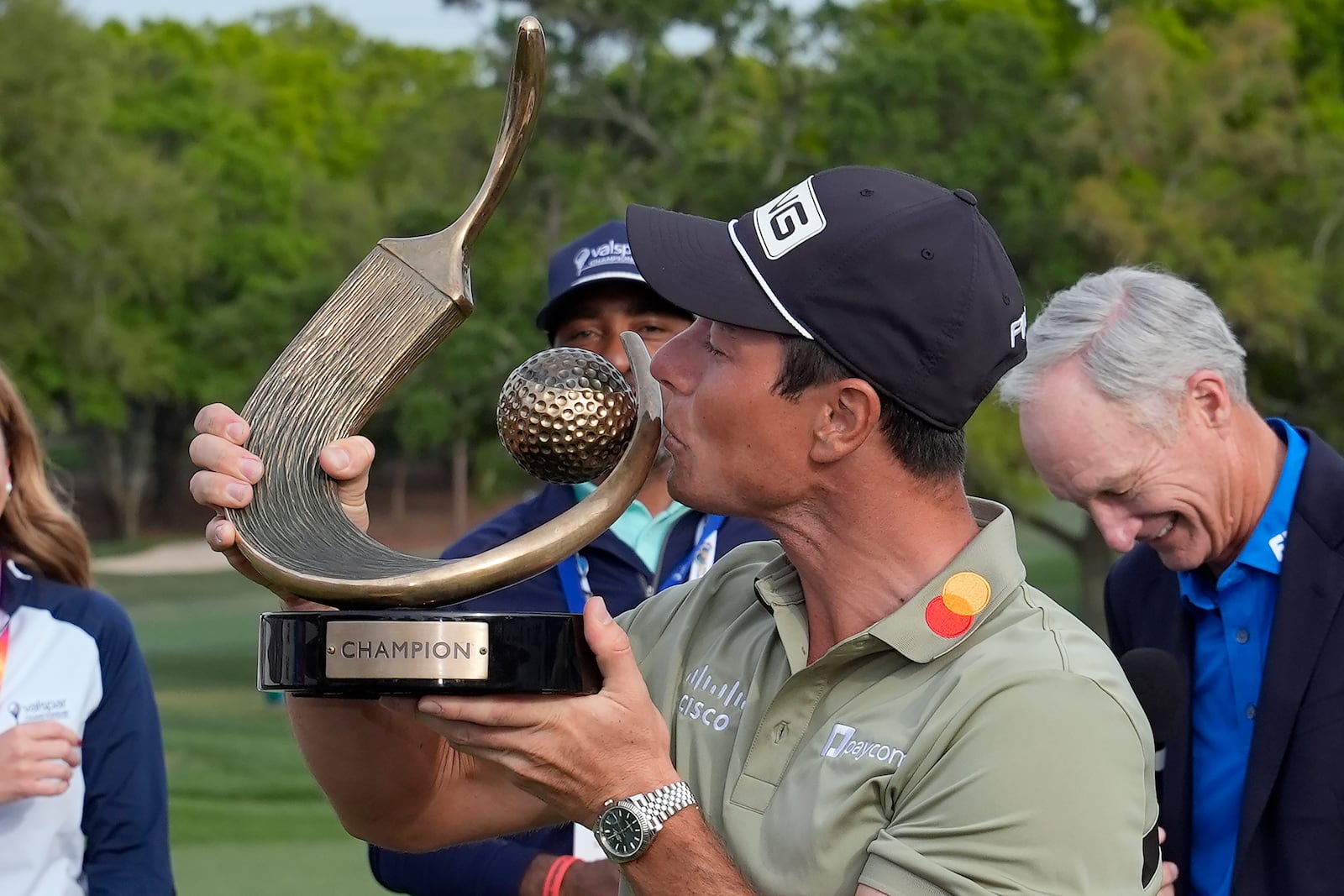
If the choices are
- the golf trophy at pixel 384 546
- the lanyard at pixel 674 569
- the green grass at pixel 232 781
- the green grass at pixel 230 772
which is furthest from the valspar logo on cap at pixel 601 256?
the green grass at pixel 232 781

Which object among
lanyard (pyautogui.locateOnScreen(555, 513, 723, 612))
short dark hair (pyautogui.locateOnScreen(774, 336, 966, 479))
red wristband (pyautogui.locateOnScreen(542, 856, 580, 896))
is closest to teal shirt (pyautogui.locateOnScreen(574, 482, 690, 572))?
lanyard (pyautogui.locateOnScreen(555, 513, 723, 612))

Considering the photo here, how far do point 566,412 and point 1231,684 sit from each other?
1.52 m

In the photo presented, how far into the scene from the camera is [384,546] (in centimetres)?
225

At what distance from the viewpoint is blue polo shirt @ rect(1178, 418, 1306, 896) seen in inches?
116

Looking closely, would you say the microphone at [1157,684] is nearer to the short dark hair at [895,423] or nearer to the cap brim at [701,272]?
the short dark hair at [895,423]

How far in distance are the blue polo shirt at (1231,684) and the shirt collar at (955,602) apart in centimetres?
98

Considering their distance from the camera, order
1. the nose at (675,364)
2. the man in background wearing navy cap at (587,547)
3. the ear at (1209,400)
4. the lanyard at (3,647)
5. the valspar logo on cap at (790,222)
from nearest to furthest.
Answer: the valspar logo on cap at (790,222) < the nose at (675,364) < the ear at (1209,400) < the man in background wearing navy cap at (587,547) < the lanyard at (3,647)

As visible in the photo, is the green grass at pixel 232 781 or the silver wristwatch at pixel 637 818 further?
the green grass at pixel 232 781

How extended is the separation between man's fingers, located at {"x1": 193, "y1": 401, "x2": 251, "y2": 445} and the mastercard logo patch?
3.07 feet

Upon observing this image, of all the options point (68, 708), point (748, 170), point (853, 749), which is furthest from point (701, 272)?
point (748, 170)

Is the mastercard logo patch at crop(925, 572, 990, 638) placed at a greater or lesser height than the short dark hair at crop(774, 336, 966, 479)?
lesser

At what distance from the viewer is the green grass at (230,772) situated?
8961 millimetres

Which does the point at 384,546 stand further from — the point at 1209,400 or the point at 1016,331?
the point at 1209,400

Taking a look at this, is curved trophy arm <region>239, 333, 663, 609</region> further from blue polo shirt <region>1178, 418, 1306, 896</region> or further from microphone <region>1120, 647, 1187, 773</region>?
blue polo shirt <region>1178, 418, 1306, 896</region>
